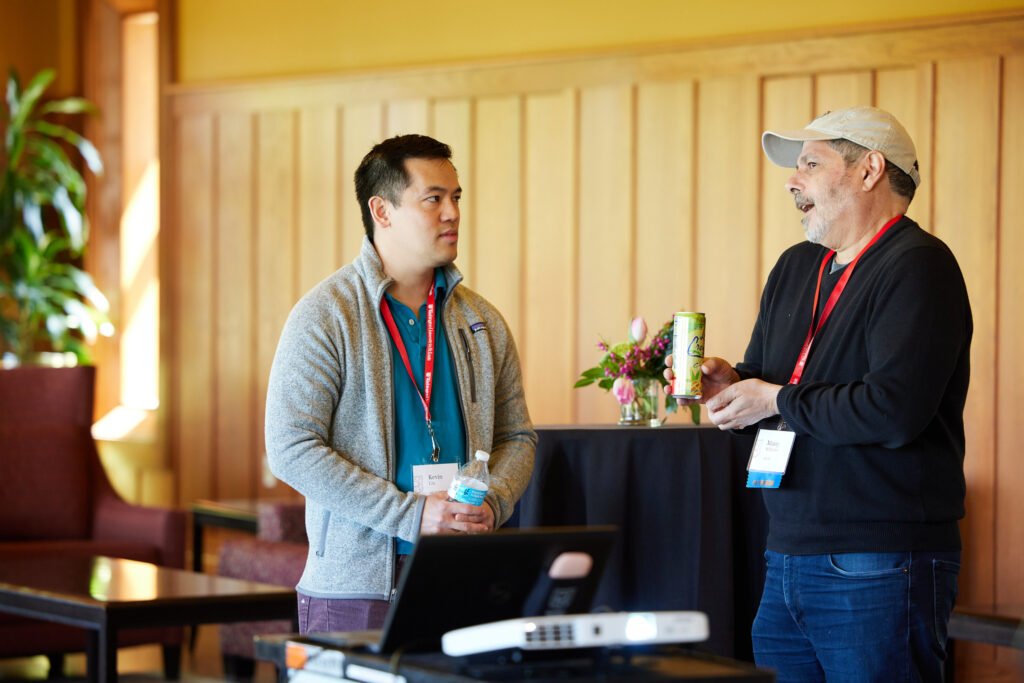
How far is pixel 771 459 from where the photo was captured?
222 centimetres

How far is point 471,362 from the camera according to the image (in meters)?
2.42

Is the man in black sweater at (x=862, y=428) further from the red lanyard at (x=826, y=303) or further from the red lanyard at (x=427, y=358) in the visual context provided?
the red lanyard at (x=427, y=358)

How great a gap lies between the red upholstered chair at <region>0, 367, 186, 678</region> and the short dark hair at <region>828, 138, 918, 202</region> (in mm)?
3501

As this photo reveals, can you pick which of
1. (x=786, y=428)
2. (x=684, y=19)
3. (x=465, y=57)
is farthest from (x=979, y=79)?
(x=786, y=428)

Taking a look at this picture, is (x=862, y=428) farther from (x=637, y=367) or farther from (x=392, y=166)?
(x=637, y=367)

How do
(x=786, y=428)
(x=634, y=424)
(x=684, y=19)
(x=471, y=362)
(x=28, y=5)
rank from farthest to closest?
1. (x=28, y=5)
2. (x=684, y=19)
3. (x=634, y=424)
4. (x=471, y=362)
5. (x=786, y=428)

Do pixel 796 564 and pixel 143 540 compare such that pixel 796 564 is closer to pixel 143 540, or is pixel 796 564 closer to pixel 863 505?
pixel 863 505

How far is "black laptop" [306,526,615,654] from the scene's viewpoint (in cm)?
151

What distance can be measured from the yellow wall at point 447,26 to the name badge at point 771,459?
3.15 metres

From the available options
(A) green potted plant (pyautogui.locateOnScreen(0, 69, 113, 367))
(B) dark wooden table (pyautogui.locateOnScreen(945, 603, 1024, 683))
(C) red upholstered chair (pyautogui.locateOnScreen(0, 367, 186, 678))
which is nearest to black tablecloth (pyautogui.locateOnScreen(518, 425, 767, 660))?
(B) dark wooden table (pyautogui.locateOnScreen(945, 603, 1024, 683))

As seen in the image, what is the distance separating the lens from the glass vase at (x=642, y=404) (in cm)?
371

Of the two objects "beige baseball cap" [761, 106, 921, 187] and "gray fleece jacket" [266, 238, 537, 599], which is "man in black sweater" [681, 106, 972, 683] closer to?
"beige baseball cap" [761, 106, 921, 187]


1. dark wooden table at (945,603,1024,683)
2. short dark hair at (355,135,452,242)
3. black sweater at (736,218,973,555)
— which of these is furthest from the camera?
dark wooden table at (945,603,1024,683)

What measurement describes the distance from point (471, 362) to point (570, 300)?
3204mm
